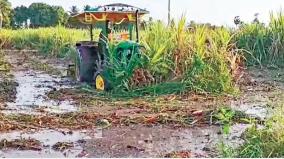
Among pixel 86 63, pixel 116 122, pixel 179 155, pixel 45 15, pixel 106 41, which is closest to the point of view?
pixel 179 155

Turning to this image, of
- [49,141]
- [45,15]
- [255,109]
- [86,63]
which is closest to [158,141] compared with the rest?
[49,141]

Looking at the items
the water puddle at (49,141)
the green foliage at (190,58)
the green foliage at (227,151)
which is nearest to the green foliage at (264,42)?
the green foliage at (190,58)

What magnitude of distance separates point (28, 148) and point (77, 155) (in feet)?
1.96

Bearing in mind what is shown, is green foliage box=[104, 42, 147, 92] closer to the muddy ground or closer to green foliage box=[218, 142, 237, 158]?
the muddy ground

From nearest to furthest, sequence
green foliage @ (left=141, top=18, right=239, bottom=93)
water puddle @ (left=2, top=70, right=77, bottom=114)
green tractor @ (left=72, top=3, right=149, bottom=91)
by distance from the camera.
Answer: water puddle @ (left=2, top=70, right=77, bottom=114) → green foliage @ (left=141, top=18, right=239, bottom=93) → green tractor @ (left=72, top=3, right=149, bottom=91)

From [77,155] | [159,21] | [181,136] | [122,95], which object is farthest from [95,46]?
[77,155]

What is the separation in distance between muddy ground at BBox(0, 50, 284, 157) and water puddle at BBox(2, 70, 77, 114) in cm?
1

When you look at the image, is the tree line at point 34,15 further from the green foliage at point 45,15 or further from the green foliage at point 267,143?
the green foliage at point 267,143

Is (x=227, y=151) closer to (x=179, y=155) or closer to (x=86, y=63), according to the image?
(x=179, y=155)

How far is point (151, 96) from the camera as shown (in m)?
8.88

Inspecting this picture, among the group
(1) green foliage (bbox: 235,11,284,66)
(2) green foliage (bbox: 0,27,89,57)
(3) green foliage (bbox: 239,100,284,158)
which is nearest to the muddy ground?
(3) green foliage (bbox: 239,100,284,158)

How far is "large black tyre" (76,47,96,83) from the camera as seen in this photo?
10797 millimetres

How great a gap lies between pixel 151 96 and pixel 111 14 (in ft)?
6.72

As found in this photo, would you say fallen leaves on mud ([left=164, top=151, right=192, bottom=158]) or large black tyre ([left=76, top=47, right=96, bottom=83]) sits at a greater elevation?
large black tyre ([left=76, top=47, right=96, bottom=83])
